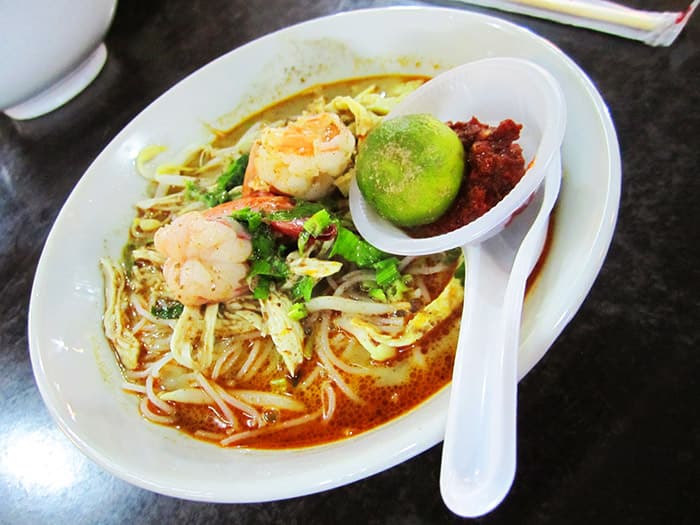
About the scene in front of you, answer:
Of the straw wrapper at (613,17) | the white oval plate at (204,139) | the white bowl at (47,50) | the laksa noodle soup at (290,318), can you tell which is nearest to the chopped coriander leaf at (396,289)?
the laksa noodle soup at (290,318)

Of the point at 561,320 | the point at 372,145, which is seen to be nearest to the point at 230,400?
the point at 372,145

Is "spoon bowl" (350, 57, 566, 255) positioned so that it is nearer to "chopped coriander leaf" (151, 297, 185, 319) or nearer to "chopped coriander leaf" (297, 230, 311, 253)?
"chopped coriander leaf" (297, 230, 311, 253)

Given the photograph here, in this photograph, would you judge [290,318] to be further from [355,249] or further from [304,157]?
[304,157]

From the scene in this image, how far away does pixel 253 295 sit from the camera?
6.12ft

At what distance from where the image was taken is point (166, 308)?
2.04m

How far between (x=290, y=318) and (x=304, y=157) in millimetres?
494

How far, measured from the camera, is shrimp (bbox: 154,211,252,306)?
172 centimetres

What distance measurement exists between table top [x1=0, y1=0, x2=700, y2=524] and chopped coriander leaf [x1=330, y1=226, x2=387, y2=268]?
22.2 inches

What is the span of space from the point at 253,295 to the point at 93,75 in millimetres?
1956

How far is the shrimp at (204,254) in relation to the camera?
5.63ft

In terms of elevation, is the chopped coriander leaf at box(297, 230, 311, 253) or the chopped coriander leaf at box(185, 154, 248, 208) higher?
the chopped coriander leaf at box(297, 230, 311, 253)

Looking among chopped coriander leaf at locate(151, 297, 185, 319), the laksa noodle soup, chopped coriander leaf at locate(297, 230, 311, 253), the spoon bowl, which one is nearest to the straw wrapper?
the spoon bowl

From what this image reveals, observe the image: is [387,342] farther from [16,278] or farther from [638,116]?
[16,278]

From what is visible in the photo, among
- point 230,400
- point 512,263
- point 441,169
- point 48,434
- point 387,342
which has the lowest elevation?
point 48,434
